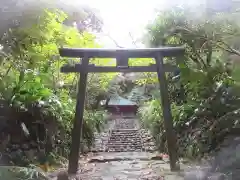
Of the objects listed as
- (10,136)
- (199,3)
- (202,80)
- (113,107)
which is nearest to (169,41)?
(202,80)

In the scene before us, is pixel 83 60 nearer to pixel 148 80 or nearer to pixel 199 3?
pixel 199 3

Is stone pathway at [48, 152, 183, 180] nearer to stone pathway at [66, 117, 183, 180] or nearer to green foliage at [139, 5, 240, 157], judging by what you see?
stone pathway at [66, 117, 183, 180]

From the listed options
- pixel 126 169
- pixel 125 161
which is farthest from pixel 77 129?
pixel 125 161

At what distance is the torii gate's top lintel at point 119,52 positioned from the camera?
10.9ft

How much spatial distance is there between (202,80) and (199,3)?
2.06 meters

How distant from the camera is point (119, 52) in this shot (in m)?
3.35

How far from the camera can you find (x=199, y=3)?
1.61 metres

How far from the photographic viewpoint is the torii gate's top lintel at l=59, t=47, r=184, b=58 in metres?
3.32

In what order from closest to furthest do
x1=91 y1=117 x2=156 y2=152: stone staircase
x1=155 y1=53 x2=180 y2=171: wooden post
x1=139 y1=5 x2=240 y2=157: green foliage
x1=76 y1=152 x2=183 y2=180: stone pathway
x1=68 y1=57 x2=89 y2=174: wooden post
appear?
1. x1=139 y1=5 x2=240 y2=157: green foliage
2. x1=76 y1=152 x2=183 y2=180: stone pathway
3. x1=68 y1=57 x2=89 y2=174: wooden post
4. x1=155 y1=53 x2=180 y2=171: wooden post
5. x1=91 y1=117 x2=156 y2=152: stone staircase

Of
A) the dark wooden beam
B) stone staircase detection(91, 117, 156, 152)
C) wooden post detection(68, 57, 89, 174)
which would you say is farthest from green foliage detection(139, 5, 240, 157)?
wooden post detection(68, 57, 89, 174)

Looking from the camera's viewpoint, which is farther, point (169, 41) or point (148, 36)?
point (148, 36)

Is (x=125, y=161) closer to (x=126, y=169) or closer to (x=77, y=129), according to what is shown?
(x=126, y=169)

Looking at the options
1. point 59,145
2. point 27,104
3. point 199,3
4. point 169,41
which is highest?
point 169,41

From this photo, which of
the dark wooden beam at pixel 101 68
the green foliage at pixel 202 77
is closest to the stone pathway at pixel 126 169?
the green foliage at pixel 202 77
